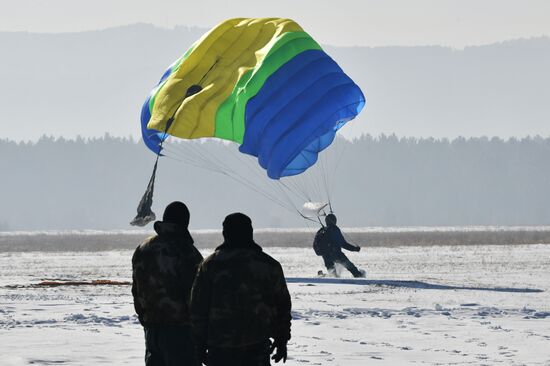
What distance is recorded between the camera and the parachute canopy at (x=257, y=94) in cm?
2259

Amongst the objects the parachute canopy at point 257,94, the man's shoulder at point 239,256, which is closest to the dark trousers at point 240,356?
the man's shoulder at point 239,256

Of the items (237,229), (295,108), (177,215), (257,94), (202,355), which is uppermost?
(257,94)

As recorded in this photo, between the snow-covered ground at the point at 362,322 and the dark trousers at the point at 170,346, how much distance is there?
3.40m

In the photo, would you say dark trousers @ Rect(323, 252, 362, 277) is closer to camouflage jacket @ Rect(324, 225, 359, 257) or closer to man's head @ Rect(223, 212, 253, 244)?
camouflage jacket @ Rect(324, 225, 359, 257)

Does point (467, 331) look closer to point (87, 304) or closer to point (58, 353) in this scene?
point (58, 353)

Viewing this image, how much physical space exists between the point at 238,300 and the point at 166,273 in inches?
52.8

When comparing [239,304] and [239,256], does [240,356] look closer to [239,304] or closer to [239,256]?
[239,304]

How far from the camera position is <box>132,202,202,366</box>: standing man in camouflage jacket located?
966 cm

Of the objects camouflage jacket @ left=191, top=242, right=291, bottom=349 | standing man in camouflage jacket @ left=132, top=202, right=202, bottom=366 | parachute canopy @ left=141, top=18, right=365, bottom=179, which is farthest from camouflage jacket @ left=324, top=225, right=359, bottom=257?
camouflage jacket @ left=191, top=242, right=291, bottom=349

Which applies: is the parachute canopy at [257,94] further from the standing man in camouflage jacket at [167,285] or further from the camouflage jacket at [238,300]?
the camouflage jacket at [238,300]

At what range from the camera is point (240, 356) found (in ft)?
27.9

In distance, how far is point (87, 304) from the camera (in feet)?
69.4

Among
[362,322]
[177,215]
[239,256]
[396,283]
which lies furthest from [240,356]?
[396,283]

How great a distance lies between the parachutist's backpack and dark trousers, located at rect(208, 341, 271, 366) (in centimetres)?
1905
